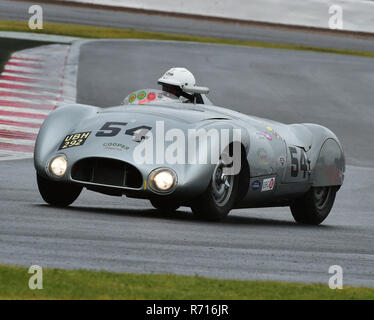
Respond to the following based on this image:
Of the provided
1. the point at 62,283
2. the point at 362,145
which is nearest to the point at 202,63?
the point at 362,145

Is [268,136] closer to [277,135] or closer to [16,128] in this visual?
[277,135]

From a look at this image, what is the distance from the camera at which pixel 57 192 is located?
30.9 ft

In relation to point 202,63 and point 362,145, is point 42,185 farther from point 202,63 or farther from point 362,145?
point 202,63

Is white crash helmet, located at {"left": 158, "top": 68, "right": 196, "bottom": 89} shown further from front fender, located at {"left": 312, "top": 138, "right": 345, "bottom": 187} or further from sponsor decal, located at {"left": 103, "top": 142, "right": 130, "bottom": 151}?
sponsor decal, located at {"left": 103, "top": 142, "right": 130, "bottom": 151}

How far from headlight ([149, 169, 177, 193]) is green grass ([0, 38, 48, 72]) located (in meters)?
14.6

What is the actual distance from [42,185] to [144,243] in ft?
6.55

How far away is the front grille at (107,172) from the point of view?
28.9 feet

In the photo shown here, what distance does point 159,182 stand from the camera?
874 cm

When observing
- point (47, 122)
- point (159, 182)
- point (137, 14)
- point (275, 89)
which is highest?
point (137, 14)

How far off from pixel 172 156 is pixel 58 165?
928 millimetres

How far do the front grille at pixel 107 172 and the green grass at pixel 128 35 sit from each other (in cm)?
2014

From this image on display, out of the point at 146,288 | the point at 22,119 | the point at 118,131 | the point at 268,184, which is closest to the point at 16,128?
the point at 22,119

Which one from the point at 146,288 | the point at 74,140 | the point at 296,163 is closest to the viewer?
the point at 146,288

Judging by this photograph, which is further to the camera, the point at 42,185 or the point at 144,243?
Result: the point at 42,185
